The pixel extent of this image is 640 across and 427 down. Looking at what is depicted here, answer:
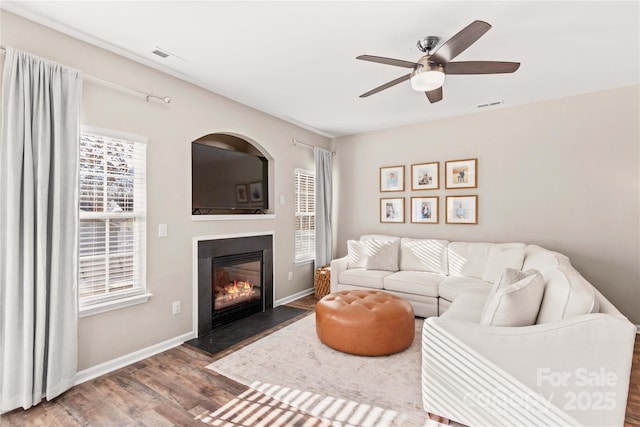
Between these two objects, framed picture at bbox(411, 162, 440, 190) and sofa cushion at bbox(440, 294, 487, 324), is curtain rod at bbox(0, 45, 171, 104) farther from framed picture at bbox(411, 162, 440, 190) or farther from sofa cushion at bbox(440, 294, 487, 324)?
framed picture at bbox(411, 162, 440, 190)

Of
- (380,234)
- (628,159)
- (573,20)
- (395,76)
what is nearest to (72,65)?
(395,76)

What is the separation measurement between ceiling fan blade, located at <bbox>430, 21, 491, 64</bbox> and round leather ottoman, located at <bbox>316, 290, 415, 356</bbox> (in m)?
2.06

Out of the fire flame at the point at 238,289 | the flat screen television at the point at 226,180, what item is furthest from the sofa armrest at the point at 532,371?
the flat screen television at the point at 226,180

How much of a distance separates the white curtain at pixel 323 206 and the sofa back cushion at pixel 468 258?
1904mm

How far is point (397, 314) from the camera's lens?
2.72m

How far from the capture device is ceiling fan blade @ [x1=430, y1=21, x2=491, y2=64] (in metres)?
1.72

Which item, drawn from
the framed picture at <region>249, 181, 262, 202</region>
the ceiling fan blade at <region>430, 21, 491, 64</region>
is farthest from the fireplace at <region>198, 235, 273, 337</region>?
the ceiling fan blade at <region>430, 21, 491, 64</region>

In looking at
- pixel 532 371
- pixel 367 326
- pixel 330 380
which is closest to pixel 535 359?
pixel 532 371

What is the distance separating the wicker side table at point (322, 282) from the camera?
15.2 ft

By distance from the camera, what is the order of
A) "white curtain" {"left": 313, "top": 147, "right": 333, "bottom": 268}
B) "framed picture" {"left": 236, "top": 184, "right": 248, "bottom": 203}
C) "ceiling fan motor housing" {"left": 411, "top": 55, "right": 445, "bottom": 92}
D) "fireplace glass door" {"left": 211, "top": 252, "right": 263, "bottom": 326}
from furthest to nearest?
1. "white curtain" {"left": 313, "top": 147, "right": 333, "bottom": 268}
2. "framed picture" {"left": 236, "top": 184, "right": 248, "bottom": 203}
3. "fireplace glass door" {"left": 211, "top": 252, "right": 263, "bottom": 326}
4. "ceiling fan motor housing" {"left": 411, "top": 55, "right": 445, "bottom": 92}

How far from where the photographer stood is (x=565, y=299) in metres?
1.75

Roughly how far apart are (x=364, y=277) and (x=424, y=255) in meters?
0.92

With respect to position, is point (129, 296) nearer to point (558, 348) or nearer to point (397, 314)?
point (397, 314)

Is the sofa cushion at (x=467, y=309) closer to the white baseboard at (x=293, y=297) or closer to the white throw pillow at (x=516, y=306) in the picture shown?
the white throw pillow at (x=516, y=306)
